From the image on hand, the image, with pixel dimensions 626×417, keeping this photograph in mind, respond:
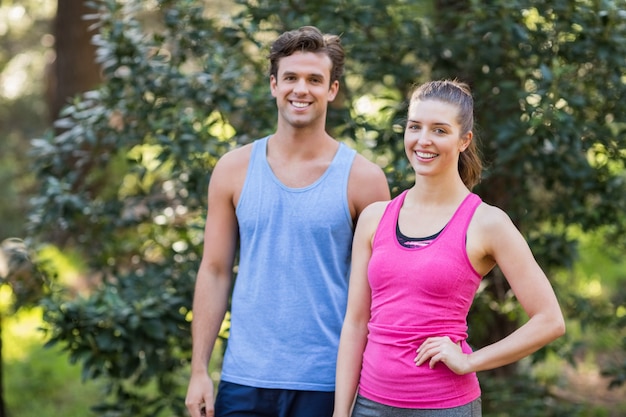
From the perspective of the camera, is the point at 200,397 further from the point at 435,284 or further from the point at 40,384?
the point at 40,384

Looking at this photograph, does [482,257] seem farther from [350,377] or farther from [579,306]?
[579,306]

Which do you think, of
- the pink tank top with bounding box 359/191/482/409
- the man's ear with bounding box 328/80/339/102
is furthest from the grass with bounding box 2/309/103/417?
the pink tank top with bounding box 359/191/482/409

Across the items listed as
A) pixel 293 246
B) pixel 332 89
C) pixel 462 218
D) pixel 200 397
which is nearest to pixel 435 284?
pixel 462 218

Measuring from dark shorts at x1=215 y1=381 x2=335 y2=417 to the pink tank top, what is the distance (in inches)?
11.5

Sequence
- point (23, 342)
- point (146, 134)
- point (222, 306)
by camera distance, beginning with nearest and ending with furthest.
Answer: point (222, 306)
point (146, 134)
point (23, 342)

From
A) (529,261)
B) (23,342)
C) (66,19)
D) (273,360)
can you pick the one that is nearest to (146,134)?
(273,360)

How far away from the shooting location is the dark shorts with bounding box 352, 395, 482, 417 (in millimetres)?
2326

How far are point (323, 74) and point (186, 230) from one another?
1761mm

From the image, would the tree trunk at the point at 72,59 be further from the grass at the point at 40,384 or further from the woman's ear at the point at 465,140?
the woman's ear at the point at 465,140

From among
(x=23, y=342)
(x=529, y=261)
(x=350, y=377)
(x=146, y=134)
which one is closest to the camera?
(x=529, y=261)

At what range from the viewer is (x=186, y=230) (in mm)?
4297

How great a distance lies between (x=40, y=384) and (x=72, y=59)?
13.8ft

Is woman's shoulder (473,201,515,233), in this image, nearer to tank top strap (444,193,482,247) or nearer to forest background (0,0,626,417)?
tank top strap (444,193,482,247)

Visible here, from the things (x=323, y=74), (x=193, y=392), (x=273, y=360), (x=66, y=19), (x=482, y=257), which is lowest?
(x=66, y=19)
